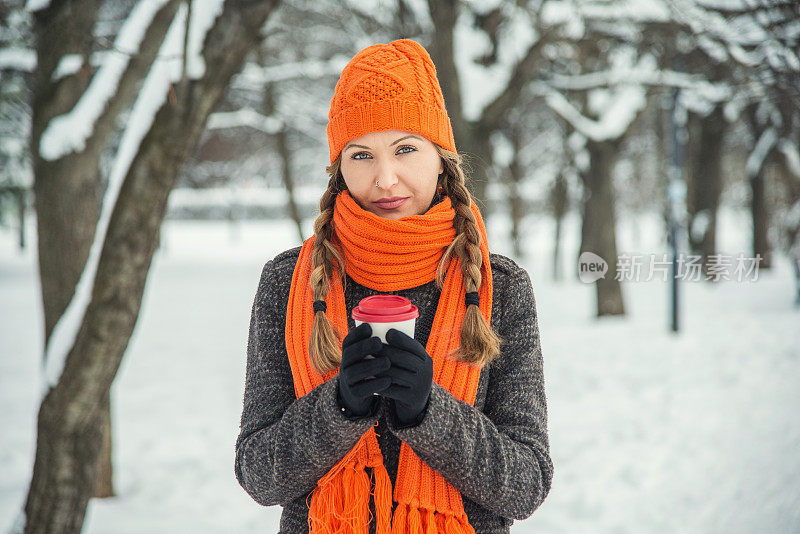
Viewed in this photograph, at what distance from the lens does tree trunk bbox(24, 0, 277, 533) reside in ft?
8.45

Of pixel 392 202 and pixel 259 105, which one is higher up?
pixel 259 105

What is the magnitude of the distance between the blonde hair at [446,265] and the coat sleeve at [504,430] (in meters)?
0.10

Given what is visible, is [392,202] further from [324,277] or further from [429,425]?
[429,425]

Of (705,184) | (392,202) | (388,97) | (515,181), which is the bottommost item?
(392,202)

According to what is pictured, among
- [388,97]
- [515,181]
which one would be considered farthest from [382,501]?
[515,181]

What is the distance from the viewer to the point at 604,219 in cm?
1048

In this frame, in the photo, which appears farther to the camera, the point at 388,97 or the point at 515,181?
the point at 515,181

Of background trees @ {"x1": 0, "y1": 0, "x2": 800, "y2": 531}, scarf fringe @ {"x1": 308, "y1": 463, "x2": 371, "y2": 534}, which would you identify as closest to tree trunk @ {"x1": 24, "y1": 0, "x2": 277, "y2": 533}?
background trees @ {"x1": 0, "y1": 0, "x2": 800, "y2": 531}

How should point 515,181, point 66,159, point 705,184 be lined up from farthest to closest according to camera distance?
point 515,181
point 705,184
point 66,159

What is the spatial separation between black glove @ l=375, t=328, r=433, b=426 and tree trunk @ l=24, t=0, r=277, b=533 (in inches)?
68.2

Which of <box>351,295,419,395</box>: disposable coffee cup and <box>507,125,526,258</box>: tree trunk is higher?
<box>507,125,526,258</box>: tree trunk

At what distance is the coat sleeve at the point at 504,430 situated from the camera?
1350 mm

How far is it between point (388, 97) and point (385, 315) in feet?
1.92

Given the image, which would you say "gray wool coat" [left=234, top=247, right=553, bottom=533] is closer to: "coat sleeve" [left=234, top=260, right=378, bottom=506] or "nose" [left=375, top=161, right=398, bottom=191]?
"coat sleeve" [left=234, top=260, right=378, bottom=506]
